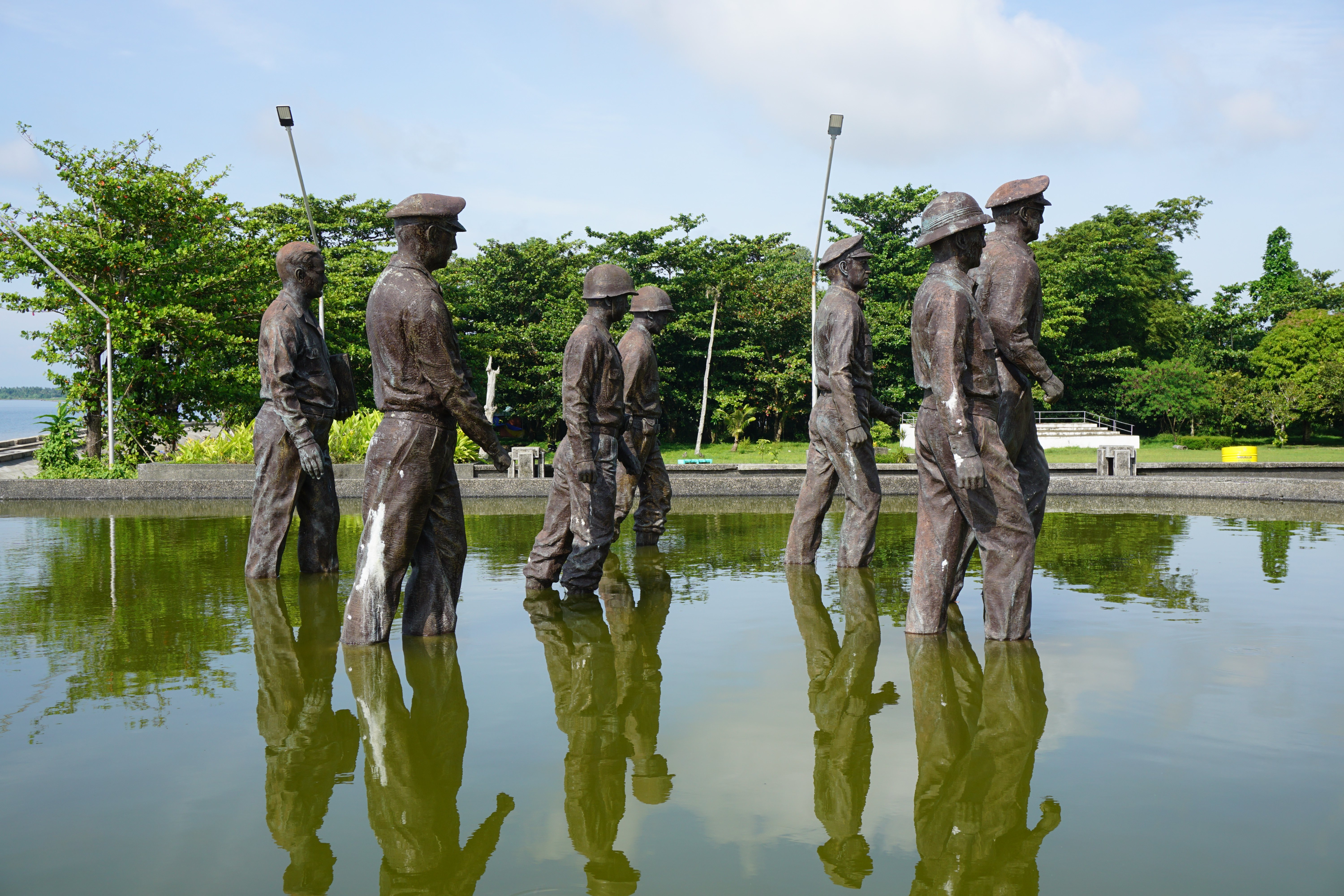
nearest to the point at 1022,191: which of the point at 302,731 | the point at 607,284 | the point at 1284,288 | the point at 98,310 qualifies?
the point at 607,284

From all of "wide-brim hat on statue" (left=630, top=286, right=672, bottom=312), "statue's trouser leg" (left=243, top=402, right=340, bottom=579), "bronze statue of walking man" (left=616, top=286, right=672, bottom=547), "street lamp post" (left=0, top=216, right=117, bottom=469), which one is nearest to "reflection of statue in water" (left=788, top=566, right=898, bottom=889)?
"bronze statue of walking man" (left=616, top=286, right=672, bottom=547)

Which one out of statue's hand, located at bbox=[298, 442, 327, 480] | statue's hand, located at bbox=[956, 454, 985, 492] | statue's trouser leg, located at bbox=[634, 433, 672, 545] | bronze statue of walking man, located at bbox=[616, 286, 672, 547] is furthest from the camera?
statue's trouser leg, located at bbox=[634, 433, 672, 545]

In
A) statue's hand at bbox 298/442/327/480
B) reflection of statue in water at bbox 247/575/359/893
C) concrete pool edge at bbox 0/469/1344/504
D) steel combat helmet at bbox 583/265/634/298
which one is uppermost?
steel combat helmet at bbox 583/265/634/298

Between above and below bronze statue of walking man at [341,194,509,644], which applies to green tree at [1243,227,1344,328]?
above

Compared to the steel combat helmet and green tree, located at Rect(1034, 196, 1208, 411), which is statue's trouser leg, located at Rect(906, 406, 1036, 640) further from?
green tree, located at Rect(1034, 196, 1208, 411)

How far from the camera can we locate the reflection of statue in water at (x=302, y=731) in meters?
3.15

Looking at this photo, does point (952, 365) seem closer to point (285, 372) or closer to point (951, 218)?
point (951, 218)

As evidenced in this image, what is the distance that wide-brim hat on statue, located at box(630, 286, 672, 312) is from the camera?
9367 mm

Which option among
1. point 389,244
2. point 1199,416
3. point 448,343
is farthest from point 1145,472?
point 389,244

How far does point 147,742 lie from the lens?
→ 416cm

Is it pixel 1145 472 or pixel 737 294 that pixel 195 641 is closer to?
pixel 1145 472

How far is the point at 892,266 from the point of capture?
41281mm

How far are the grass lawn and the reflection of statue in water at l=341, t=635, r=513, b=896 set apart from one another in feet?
76.2

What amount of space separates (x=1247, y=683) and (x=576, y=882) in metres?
3.66
